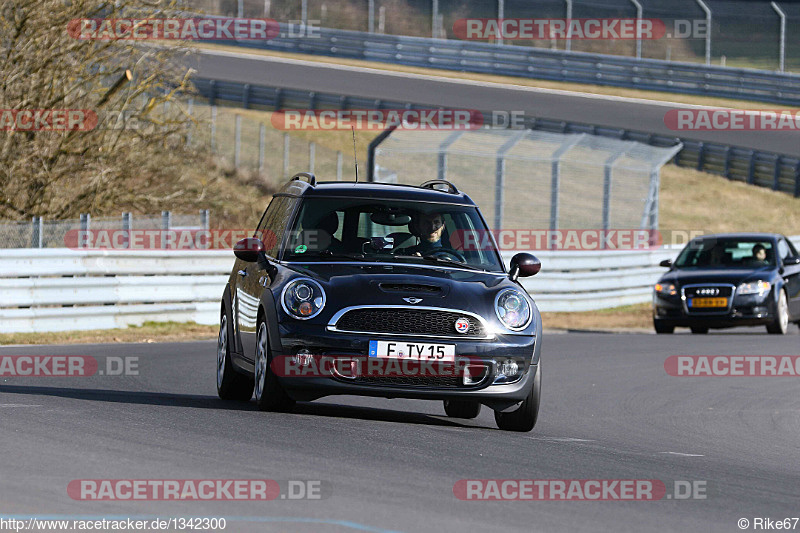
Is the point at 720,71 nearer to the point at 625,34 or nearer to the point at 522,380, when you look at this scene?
the point at 625,34

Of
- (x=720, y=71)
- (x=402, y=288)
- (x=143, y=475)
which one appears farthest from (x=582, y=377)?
(x=720, y=71)

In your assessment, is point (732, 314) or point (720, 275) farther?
point (720, 275)

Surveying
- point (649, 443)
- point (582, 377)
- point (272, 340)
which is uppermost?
point (272, 340)

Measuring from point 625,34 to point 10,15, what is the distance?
22.1m

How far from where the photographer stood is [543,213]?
2798 cm

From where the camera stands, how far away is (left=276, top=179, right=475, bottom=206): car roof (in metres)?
10.1

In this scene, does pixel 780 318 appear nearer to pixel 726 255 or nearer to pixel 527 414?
pixel 726 255

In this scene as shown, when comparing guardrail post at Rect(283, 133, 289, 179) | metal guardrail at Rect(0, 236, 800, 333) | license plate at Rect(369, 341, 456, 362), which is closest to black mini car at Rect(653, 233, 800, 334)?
metal guardrail at Rect(0, 236, 800, 333)

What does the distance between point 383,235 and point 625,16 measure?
30912 mm

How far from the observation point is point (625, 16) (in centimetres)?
3944

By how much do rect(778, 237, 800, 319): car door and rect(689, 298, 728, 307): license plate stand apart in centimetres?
119

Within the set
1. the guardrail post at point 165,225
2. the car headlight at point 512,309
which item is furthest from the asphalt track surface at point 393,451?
the guardrail post at point 165,225

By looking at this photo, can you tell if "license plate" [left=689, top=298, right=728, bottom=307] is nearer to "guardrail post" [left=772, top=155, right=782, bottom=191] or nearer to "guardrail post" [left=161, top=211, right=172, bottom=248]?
"guardrail post" [left=161, top=211, right=172, bottom=248]

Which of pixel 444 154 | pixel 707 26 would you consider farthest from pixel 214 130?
pixel 707 26
